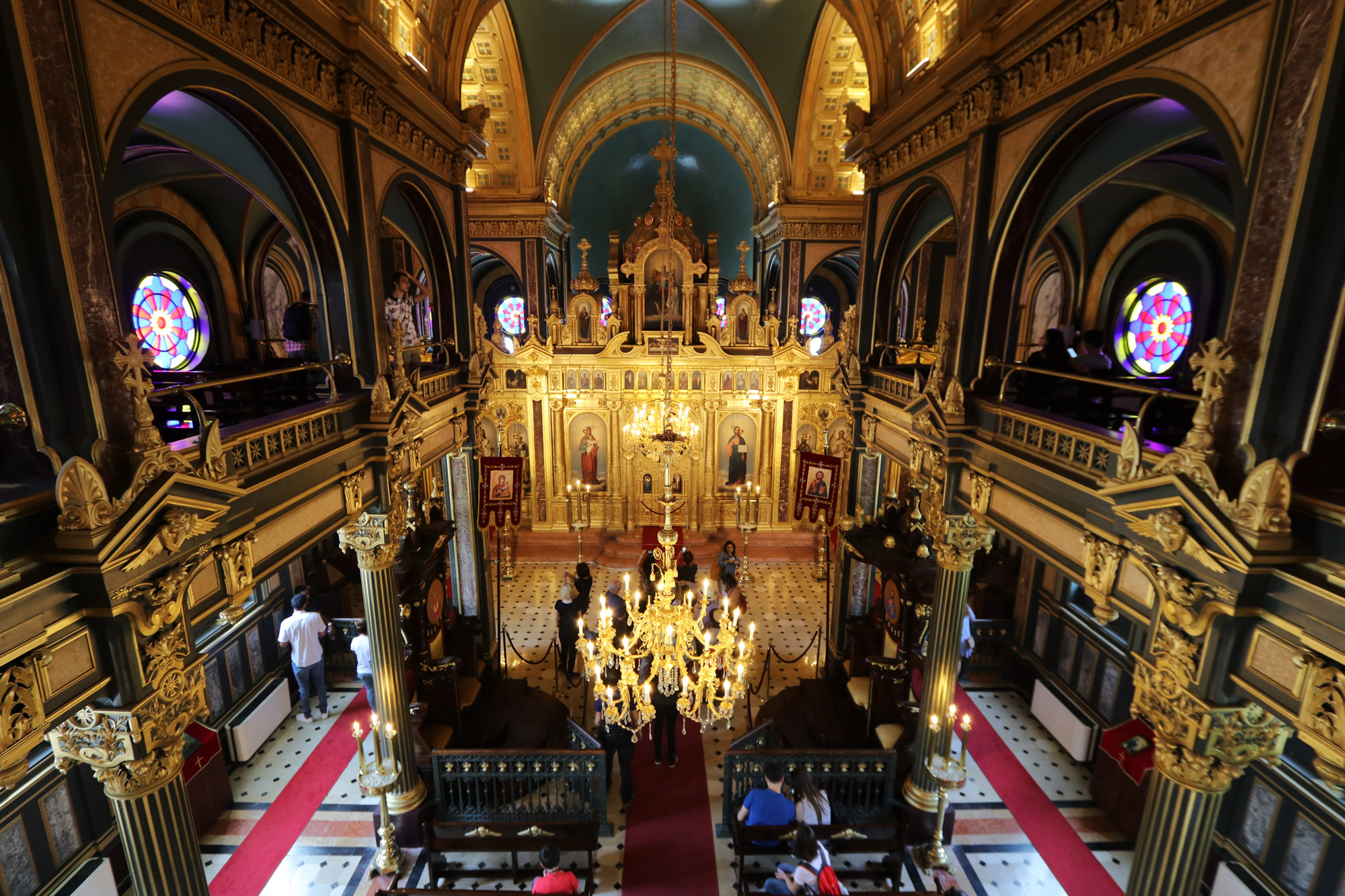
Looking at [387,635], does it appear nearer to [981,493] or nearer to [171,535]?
[171,535]

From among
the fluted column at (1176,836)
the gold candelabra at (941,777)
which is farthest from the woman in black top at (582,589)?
the fluted column at (1176,836)

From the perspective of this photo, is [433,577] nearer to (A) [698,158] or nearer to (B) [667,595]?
(B) [667,595]

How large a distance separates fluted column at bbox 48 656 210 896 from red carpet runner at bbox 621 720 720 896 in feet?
13.3

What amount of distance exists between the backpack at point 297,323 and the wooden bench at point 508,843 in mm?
5558

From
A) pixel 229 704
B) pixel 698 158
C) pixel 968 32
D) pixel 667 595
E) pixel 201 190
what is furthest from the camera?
pixel 698 158

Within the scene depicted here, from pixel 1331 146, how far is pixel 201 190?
14.5 m

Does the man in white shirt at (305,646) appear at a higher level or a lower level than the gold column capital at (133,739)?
lower

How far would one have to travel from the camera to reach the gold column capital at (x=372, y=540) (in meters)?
6.37

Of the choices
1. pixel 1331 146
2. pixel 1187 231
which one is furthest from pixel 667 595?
pixel 1187 231

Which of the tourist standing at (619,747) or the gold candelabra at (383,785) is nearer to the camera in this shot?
the gold candelabra at (383,785)

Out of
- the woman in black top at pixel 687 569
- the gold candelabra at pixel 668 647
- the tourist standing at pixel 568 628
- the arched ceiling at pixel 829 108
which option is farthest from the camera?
the arched ceiling at pixel 829 108

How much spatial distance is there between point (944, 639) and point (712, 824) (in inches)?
133

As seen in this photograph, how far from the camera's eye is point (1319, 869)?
203 inches

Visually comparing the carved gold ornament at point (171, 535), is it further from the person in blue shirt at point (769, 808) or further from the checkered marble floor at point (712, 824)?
the person in blue shirt at point (769, 808)
